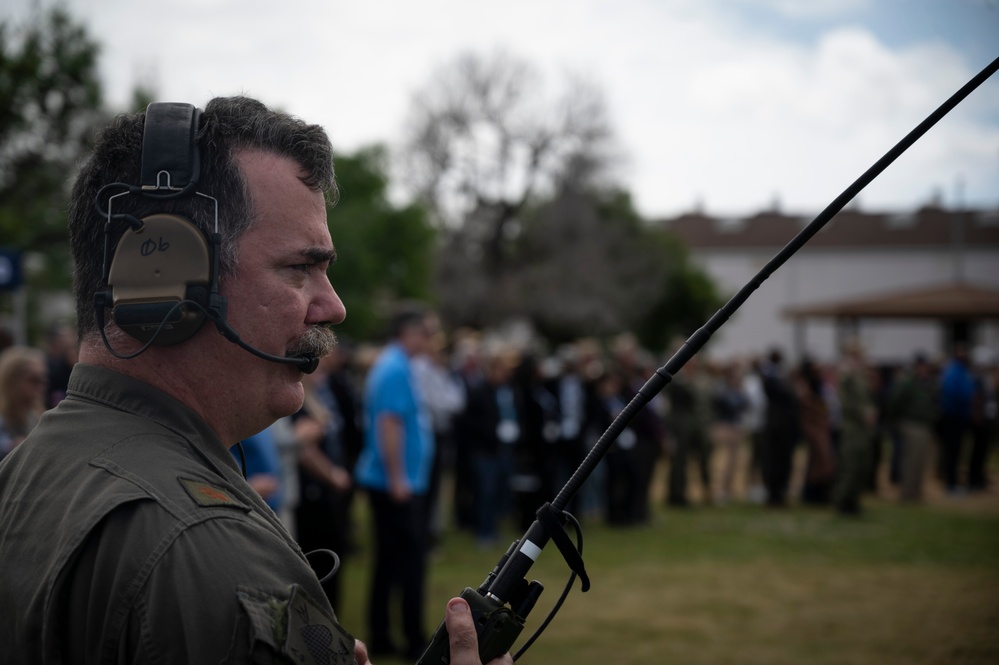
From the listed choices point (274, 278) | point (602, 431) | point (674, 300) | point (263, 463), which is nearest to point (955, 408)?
point (602, 431)

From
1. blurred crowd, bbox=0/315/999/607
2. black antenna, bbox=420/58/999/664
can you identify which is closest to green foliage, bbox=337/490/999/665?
blurred crowd, bbox=0/315/999/607

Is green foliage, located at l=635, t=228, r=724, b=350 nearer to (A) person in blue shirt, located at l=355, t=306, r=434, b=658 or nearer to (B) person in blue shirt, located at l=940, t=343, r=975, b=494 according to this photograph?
(B) person in blue shirt, located at l=940, t=343, r=975, b=494

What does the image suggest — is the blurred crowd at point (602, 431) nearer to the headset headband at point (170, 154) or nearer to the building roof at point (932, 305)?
the building roof at point (932, 305)

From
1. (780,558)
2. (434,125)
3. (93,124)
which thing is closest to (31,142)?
(93,124)

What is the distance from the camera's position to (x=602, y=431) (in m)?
12.9

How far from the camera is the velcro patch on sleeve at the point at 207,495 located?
1386 mm

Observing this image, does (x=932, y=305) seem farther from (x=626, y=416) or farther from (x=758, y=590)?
(x=626, y=416)

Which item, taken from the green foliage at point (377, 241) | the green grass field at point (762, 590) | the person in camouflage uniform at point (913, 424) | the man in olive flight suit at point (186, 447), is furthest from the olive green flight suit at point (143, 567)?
the green foliage at point (377, 241)

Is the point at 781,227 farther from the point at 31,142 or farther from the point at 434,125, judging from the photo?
the point at 31,142

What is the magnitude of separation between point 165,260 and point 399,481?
15.9ft

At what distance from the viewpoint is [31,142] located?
1101 cm

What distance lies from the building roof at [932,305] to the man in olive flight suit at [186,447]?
21057 mm

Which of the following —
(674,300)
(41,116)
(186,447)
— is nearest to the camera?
(186,447)

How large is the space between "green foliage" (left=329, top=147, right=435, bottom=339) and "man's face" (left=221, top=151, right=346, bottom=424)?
123ft
